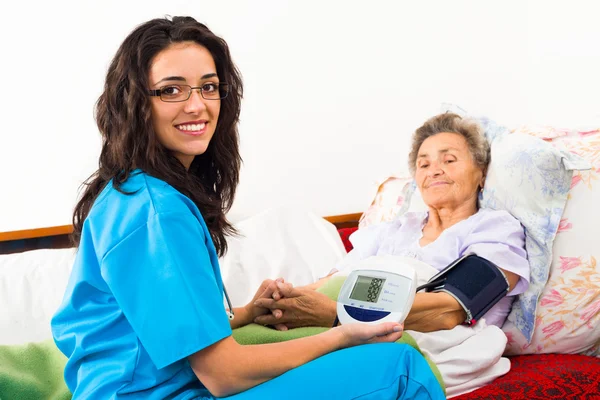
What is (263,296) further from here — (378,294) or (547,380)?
(547,380)

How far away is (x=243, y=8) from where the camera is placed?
2809mm

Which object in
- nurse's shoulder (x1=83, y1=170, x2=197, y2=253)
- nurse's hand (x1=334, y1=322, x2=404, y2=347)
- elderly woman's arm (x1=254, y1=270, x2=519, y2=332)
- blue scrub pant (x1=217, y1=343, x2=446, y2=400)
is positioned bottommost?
elderly woman's arm (x1=254, y1=270, x2=519, y2=332)

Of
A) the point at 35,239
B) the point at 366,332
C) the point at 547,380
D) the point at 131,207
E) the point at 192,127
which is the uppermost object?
the point at 192,127

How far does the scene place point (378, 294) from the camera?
1402 mm

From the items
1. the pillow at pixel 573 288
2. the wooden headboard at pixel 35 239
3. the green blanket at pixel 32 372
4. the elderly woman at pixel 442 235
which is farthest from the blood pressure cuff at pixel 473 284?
the wooden headboard at pixel 35 239

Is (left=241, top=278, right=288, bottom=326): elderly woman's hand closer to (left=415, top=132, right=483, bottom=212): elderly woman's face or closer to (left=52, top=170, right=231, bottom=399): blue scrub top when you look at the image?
(left=52, top=170, right=231, bottom=399): blue scrub top

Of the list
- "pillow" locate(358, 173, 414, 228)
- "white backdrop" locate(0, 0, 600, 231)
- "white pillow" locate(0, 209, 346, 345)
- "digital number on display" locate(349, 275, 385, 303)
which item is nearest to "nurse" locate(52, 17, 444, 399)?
"digital number on display" locate(349, 275, 385, 303)

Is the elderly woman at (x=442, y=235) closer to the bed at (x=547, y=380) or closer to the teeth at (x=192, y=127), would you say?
the bed at (x=547, y=380)

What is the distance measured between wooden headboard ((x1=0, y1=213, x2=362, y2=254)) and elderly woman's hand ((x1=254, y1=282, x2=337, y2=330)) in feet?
Result: 3.73

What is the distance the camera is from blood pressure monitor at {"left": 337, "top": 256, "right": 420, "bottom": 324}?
136 centimetres

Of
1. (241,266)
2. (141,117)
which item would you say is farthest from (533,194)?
(141,117)

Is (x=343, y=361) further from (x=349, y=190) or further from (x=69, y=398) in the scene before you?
(x=349, y=190)

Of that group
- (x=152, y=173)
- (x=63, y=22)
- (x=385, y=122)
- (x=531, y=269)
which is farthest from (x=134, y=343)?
(x=385, y=122)

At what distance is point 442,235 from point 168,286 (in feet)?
3.49
